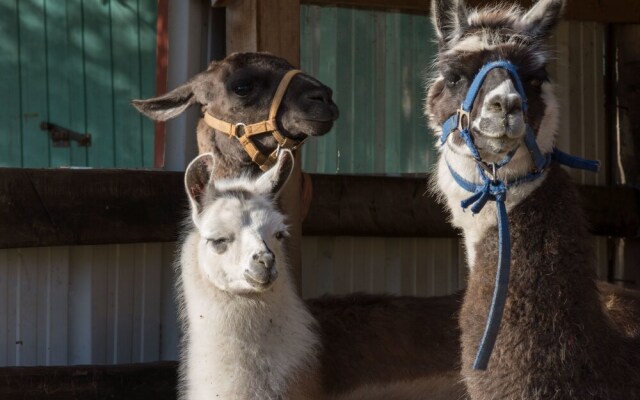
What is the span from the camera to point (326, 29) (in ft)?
→ 24.3

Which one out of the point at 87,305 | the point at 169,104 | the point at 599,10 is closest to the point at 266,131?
the point at 169,104

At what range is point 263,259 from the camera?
4.26 meters

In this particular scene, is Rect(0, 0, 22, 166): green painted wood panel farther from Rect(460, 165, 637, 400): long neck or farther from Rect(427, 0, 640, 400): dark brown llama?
Rect(460, 165, 637, 400): long neck

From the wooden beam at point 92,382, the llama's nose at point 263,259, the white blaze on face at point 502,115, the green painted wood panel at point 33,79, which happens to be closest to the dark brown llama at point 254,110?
the llama's nose at point 263,259

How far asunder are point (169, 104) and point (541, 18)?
248cm

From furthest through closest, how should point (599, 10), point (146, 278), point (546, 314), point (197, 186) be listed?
point (599, 10) < point (146, 278) < point (197, 186) < point (546, 314)

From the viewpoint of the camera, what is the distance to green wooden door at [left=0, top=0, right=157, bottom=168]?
6.54 meters

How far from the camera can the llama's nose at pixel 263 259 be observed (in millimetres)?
4262

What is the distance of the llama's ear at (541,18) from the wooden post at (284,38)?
2130 mm

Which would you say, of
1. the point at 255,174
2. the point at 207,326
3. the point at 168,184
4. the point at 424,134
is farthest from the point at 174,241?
the point at 424,134

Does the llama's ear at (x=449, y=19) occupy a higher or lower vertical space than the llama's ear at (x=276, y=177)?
higher

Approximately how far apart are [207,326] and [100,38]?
9.23 feet

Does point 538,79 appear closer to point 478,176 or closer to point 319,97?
point 478,176

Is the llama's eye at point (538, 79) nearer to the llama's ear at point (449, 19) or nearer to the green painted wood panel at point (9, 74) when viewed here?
the llama's ear at point (449, 19)
